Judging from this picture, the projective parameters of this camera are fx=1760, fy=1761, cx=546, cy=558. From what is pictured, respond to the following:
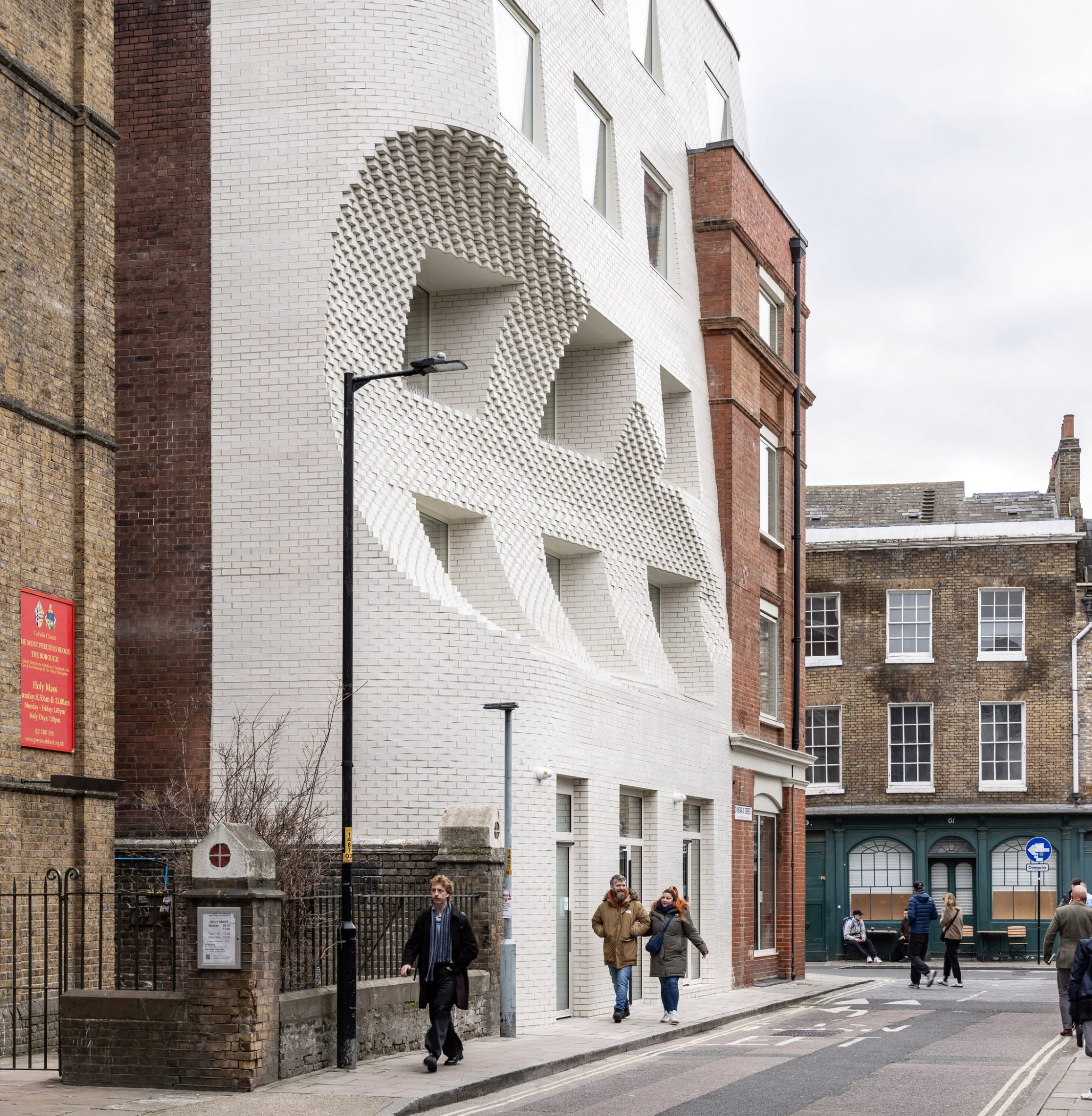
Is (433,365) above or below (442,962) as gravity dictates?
above

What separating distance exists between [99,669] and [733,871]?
14494 mm

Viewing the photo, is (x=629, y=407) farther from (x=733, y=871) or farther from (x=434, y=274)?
(x=733, y=871)

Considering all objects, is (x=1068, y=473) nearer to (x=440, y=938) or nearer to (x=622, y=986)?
(x=622, y=986)

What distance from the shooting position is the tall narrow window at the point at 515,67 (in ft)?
75.8

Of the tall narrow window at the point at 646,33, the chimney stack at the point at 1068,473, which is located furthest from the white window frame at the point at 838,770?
the tall narrow window at the point at 646,33

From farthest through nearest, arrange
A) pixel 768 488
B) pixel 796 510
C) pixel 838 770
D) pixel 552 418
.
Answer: pixel 838 770 < pixel 796 510 < pixel 768 488 < pixel 552 418

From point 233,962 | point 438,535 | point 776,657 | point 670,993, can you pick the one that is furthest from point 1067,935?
point 776,657

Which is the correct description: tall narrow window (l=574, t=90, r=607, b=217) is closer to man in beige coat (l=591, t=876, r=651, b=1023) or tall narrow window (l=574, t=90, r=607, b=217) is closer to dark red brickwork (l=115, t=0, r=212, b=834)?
dark red brickwork (l=115, t=0, r=212, b=834)

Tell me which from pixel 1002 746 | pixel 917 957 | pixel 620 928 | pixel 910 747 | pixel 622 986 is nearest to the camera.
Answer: pixel 620 928

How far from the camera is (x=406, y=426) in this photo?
21.5 meters

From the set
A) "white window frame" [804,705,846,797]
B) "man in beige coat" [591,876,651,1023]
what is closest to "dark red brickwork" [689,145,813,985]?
"man in beige coat" [591,876,651,1023]

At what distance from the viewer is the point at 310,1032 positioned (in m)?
15.4

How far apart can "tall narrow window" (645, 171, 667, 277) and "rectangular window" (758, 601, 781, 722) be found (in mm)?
7383

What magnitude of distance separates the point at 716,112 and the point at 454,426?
543 inches
